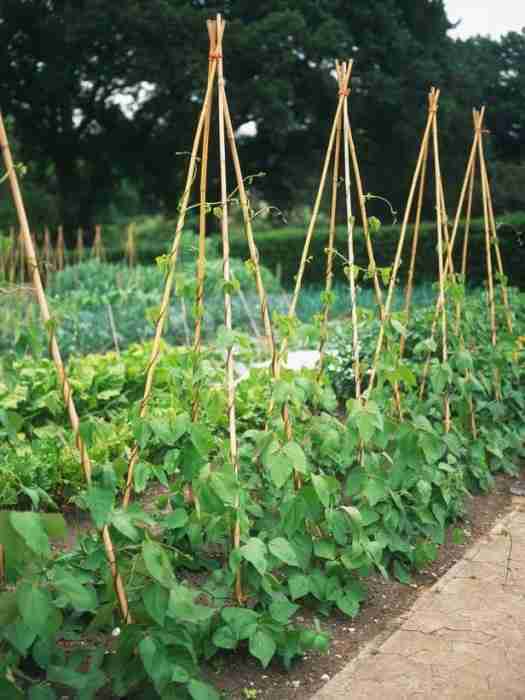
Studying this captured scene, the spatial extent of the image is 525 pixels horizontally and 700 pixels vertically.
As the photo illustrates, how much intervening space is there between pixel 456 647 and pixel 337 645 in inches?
16.3

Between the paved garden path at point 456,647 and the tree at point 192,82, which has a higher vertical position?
the tree at point 192,82

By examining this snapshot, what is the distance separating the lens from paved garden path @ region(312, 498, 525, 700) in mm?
2566

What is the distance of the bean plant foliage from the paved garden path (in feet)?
0.56

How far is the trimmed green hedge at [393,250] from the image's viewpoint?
13.1m

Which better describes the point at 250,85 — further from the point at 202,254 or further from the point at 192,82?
the point at 202,254

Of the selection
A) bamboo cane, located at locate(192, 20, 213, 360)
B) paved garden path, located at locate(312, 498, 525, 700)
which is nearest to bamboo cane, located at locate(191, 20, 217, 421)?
bamboo cane, located at locate(192, 20, 213, 360)

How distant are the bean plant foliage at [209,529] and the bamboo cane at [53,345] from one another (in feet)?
0.17

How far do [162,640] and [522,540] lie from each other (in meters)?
2.17

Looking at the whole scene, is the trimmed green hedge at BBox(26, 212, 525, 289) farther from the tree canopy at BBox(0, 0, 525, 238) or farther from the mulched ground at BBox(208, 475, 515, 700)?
the mulched ground at BBox(208, 475, 515, 700)

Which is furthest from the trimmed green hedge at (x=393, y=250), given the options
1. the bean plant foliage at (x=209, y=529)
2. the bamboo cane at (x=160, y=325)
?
the bamboo cane at (x=160, y=325)

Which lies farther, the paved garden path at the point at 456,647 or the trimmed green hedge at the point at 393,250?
the trimmed green hedge at the point at 393,250

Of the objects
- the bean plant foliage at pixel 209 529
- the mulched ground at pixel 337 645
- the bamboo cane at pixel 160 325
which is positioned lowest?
the mulched ground at pixel 337 645

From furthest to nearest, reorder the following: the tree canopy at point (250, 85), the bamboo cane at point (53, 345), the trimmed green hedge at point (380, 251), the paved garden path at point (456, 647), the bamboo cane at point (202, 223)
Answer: the tree canopy at point (250, 85), the trimmed green hedge at point (380, 251), the bamboo cane at point (202, 223), the paved garden path at point (456, 647), the bamboo cane at point (53, 345)

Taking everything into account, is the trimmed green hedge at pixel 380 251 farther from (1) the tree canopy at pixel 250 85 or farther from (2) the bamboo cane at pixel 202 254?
(2) the bamboo cane at pixel 202 254
